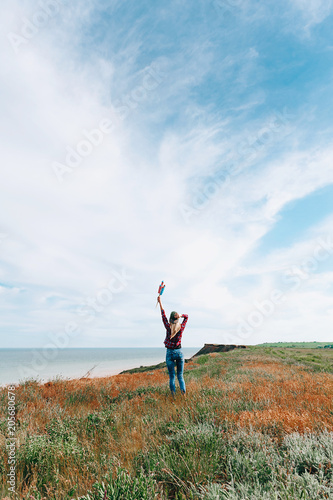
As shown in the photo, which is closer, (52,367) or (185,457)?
→ (185,457)

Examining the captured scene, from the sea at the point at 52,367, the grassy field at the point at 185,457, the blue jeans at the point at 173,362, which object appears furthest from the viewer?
the sea at the point at 52,367

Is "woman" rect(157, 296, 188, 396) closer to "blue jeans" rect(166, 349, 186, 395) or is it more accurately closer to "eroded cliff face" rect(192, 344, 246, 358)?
"blue jeans" rect(166, 349, 186, 395)

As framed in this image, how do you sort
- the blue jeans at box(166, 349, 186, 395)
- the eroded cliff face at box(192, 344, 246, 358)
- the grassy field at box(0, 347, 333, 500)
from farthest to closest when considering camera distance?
the eroded cliff face at box(192, 344, 246, 358) < the blue jeans at box(166, 349, 186, 395) < the grassy field at box(0, 347, 333, 500)

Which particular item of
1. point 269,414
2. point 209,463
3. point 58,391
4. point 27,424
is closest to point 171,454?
point 209,463

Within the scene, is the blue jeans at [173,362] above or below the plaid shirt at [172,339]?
below

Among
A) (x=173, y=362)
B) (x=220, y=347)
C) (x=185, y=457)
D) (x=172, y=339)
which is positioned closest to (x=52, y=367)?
(x=220, y=347)

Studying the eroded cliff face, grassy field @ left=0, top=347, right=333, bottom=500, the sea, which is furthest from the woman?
the eroded cliff face

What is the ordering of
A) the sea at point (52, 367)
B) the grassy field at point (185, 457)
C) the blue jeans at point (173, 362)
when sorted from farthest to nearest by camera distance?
the sea at point (52, 367), the blue jeans at point (173, 362), the grassy field at point (185, 457)

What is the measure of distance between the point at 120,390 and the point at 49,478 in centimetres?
668

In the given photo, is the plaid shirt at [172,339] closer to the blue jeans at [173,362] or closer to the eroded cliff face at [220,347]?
the blue jeans at [173,362]

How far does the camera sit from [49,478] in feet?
9.21

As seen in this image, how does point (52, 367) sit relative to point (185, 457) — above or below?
below

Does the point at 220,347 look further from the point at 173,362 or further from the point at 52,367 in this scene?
the point at 173,362

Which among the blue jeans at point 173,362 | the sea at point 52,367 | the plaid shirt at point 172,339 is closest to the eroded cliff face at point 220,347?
the sea at point 52,367
